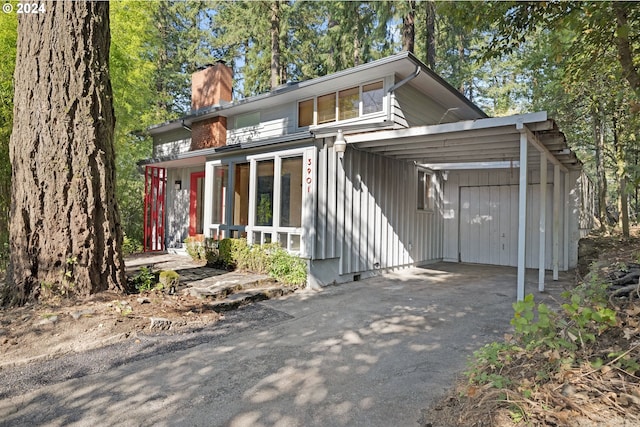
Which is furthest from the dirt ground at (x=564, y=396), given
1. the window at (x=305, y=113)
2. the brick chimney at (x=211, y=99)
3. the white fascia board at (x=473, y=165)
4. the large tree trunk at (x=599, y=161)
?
the large tree trunk at (x=599, y=161)

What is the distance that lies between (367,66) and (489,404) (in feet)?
22.3

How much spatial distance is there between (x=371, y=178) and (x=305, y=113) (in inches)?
116

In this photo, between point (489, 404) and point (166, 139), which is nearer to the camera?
point (489, 404)

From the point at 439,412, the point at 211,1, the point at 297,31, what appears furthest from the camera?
the point at 297,31

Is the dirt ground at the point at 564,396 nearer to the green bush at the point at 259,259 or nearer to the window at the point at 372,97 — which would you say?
the green bush at the point at 259,259

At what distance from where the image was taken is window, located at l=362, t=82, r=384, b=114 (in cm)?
805

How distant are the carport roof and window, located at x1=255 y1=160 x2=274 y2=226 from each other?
1.78m

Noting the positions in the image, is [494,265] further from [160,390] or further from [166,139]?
[166,139]

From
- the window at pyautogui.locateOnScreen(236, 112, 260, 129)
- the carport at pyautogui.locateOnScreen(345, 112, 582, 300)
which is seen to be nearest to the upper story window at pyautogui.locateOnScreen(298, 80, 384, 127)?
the carport at pyautogui.locateOnScreen(345, 112, 582, 300)

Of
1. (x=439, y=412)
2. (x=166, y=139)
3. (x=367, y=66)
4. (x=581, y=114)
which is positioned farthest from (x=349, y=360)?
(x=581, y=114)

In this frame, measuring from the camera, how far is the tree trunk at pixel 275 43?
15.0 metres

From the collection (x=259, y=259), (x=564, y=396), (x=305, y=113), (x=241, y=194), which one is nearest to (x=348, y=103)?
(x=305, y=113)

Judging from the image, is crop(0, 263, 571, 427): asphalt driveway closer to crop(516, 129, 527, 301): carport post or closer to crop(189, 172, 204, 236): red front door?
crop(516, 129, 527, 301): carport post

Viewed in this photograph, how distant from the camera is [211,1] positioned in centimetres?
1494
